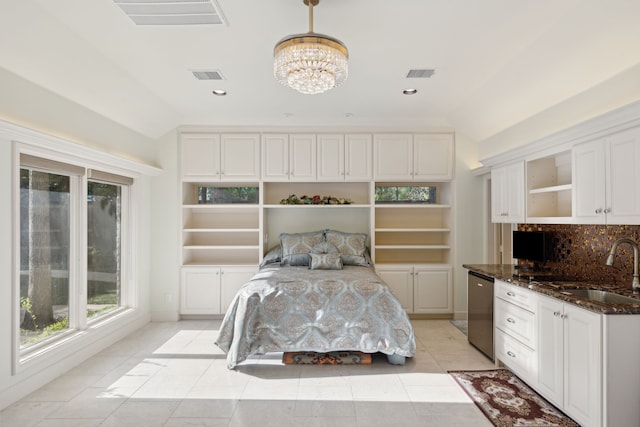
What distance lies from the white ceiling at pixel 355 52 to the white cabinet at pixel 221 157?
0.69 meters

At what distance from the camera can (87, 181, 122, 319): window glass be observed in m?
3.85

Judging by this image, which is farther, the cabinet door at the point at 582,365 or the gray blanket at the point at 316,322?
the gray blanket at the point at 316,322

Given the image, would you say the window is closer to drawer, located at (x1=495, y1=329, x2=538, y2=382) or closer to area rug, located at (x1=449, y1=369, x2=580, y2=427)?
area rug, located at (x1=449, y1=369, x2=580, y2=427)

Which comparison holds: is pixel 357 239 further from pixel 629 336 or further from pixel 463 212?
pixel 629 336

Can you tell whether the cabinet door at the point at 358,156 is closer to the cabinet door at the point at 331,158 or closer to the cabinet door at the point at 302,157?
the cabinet door at the point at 331,158

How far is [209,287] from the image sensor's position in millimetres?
4855

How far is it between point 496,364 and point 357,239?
83.1 inches

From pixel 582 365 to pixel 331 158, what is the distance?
11.4 ft

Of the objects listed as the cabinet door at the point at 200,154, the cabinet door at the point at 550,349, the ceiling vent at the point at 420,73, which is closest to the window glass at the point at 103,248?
the cabinet door at the point at 200,154

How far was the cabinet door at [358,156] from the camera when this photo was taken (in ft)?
16.0

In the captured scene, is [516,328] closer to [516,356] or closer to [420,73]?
[516,356]

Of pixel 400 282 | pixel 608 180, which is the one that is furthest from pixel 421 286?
pixel 608 180

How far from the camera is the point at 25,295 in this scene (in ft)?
9.78

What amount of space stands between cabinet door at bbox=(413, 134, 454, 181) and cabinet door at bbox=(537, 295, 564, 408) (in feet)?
8.07
